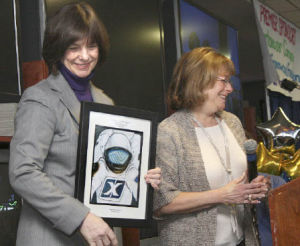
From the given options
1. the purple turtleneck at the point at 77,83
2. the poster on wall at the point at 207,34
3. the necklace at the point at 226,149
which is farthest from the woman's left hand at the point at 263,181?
the poster on wall at the point at 207,34

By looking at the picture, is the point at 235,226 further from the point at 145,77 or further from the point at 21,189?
the point at 145,77

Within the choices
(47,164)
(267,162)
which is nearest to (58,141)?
(47,164)

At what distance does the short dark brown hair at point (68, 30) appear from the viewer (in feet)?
4.67

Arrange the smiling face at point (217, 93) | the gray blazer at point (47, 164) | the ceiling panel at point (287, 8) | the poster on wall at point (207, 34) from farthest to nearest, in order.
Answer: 1. the ceiling panel at point (287, 8)
2. the poster on wall at point (207, 34)
3. the smiling face at point (217, 93)
4. the gray blazer at point (47, 164)

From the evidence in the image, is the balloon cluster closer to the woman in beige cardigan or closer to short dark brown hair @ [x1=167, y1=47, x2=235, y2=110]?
the woman in beige cardigan

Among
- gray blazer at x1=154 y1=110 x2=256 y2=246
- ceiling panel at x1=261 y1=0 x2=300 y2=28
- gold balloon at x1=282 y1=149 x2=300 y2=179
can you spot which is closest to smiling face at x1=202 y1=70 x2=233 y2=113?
gray blazer at x1=154 y1=110 x2=256 y2=246

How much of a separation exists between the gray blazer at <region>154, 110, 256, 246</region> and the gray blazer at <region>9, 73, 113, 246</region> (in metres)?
0.59

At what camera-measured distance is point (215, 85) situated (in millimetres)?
2129

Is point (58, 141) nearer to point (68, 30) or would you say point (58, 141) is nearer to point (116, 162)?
point (116, 162)

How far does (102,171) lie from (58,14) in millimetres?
483

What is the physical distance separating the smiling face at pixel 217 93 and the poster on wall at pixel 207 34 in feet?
6.16

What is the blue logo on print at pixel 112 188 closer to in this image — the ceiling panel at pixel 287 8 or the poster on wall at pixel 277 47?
the poster on wall at pixel 277 47

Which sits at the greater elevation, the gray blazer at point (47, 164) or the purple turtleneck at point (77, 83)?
the purple turtleneck at point (77, 83)

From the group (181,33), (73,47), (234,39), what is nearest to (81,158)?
(73,47)
